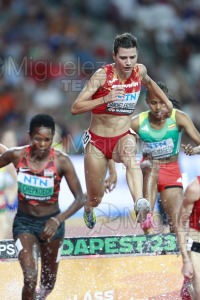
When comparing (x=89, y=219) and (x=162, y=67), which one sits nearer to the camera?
(x=89, y=219)

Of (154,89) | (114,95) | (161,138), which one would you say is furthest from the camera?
(161,138)

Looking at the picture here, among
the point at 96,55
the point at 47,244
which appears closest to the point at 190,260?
the point at 47,244

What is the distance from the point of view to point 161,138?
35.5ft

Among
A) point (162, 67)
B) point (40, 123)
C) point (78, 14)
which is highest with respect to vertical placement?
point (78, 14)

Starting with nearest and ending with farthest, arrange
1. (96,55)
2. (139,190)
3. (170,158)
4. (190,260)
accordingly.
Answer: (190,260) < (139,190) < (170,158) < (96,55)

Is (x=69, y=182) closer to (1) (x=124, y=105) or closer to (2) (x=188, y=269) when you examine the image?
(2) (x=188, y=269)

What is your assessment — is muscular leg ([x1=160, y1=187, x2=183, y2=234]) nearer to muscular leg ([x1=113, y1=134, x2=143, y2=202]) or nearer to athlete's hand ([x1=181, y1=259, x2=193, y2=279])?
muscular leg ([x1=113, y1=134, x2=143, y2=202])

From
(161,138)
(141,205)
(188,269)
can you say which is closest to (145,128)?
(161,138)

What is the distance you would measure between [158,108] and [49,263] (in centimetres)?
275

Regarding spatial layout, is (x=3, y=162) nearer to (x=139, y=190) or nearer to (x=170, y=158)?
(x=139, y=190)

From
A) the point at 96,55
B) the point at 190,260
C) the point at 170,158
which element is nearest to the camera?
the point at 190,260

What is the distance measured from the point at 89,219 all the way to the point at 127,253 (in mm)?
1012

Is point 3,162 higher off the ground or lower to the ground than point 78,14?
lower

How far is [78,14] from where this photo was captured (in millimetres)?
16734
